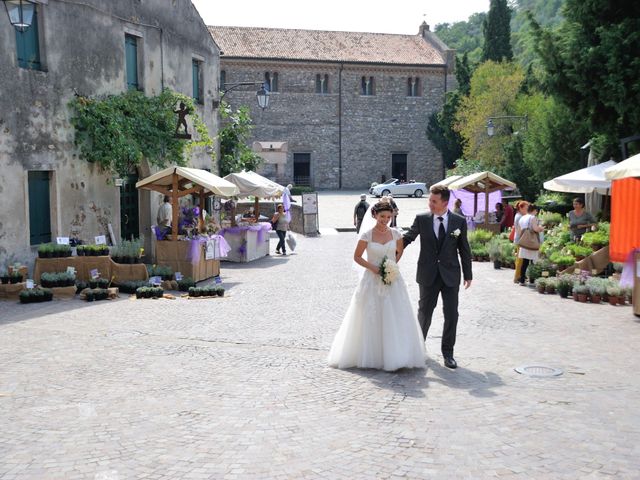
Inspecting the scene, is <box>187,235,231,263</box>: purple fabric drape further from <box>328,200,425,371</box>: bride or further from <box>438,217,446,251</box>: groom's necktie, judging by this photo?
<box>438,217,446,251</box>: groom's necktie

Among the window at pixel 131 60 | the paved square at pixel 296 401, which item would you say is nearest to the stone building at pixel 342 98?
the window at pixel 131 60

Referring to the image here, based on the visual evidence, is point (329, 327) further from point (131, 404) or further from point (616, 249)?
point (616, 249)

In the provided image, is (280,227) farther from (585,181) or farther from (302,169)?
(302,169)

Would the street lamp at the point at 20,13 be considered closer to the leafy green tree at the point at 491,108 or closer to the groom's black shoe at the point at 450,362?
the groom's black shoe at the point at 450,362

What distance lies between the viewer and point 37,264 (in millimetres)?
13242

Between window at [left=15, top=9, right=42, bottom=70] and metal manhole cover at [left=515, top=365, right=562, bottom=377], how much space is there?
1106 cm

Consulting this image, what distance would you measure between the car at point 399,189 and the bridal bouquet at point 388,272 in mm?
40494

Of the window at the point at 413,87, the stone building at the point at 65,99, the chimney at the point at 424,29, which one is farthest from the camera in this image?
the chimney at the point at 424,29

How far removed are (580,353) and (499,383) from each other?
1784 mm

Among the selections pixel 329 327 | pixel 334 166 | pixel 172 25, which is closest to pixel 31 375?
pixel 329 327

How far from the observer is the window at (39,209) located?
46.6 feet

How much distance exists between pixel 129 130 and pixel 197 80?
656 cm

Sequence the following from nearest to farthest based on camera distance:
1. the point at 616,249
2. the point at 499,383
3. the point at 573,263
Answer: the point at 499,383 < the point at 616,249 < the point at 573,263

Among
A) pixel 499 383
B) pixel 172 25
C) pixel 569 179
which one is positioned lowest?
pixel 499 383
